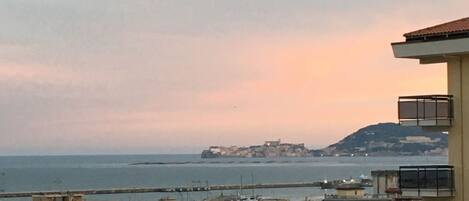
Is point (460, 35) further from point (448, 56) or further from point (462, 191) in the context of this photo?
point (462, 191)

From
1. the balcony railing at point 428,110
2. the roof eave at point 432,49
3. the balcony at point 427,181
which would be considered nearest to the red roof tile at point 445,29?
the roof eave at point 432,49

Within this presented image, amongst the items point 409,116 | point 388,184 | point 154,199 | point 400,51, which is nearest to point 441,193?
point 409,116

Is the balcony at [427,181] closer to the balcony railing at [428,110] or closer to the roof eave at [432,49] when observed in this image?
the balcony railing at [428,110]

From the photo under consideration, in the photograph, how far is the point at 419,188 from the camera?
1678cm

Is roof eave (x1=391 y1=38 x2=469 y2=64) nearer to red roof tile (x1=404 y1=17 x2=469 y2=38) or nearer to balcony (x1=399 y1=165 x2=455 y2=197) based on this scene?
red roof tile (x1=404 y1=17 x2=469 y2=38)

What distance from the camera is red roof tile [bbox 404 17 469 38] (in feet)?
53.1

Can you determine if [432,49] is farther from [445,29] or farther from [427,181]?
[427,181]

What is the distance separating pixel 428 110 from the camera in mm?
16719

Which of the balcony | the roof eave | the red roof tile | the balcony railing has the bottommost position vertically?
the balcony

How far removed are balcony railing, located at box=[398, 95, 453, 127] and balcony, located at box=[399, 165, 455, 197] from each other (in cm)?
76

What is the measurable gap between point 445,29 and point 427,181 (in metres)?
2.54

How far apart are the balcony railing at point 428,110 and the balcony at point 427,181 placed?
755 mm

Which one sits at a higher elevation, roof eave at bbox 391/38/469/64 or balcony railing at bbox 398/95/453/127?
roof eave at bbox 391/38/469/64

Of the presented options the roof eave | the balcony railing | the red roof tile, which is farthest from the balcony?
the red roof tile
